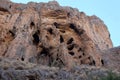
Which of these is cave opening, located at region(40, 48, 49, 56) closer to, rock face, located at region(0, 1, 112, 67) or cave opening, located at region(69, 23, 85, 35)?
rock face, located at region(0, 1, 112, 67)

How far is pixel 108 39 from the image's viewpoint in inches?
1654

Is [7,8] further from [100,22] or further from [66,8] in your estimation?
[100,22]

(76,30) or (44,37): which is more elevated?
(76,30)

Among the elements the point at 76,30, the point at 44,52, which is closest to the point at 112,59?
the point at 76,30

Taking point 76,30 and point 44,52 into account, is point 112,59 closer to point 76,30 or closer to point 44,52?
point 76,30

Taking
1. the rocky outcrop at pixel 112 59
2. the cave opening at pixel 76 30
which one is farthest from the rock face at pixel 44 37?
the rocky outcrop at pixel 112 59

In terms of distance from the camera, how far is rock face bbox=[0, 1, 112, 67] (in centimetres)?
2258

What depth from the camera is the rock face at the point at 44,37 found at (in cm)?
2258

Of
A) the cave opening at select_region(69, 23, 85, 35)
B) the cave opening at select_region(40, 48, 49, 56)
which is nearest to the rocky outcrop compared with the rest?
the cave opening at select_region(69, 23, 85, 35)

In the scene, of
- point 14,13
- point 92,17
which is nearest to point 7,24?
point 14,13

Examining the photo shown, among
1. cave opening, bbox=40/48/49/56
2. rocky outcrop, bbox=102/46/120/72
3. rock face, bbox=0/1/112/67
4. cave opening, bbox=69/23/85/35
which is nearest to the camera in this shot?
rock face, bbox=0/1/112/67

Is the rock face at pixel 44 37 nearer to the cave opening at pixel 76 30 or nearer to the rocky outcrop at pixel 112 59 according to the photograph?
the cave opening at pixel 76 30

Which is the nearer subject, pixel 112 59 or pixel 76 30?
pixel 76 30

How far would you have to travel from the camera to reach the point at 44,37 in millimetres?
23500
